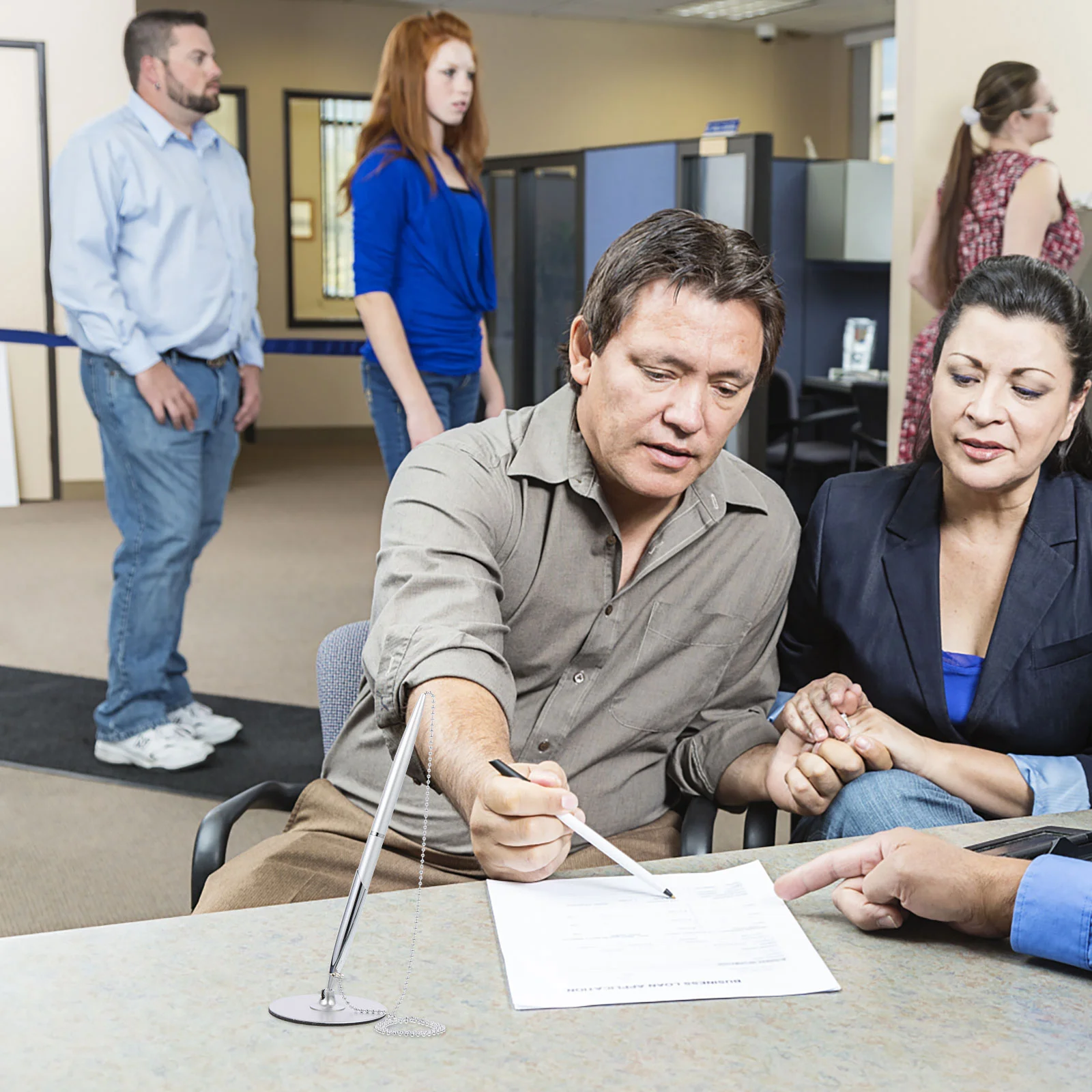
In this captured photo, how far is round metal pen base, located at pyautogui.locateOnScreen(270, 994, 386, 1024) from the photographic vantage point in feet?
3.00

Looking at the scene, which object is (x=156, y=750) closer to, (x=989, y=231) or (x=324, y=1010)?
(x=324, y=1010)

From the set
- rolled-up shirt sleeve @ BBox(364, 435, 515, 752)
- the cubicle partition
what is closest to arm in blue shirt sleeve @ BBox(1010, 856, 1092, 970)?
rolled-up shirt sleeve @ BBox(364, 435, 515, 752)

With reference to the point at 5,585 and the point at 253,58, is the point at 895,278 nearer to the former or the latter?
the point at 5,585

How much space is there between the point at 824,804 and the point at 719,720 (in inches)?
7.9

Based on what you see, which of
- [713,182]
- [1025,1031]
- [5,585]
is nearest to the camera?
[1025,1031]

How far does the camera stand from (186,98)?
3252 mm

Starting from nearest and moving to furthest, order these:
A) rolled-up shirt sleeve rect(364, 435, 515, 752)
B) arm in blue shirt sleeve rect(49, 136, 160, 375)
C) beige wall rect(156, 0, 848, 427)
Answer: rolled-up shirt sleeve rect(364, 435, 515, 752) < arm in blue shirt sleeve rect(49, 136, 160, 375) < beige wall rect(156, 0, 848, 427)

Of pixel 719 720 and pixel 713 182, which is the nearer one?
pixel 719 720

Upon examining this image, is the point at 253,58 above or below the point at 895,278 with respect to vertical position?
above

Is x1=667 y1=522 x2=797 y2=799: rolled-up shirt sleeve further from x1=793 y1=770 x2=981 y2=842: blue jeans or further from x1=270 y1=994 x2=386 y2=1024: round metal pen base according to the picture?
x1=270 y1=994 x2=386 y2=1024: round metal pen base

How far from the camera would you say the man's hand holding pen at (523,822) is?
3.66ft

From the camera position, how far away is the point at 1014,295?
5.49ft

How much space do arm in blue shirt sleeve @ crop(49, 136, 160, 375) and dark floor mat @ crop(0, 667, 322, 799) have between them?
1.00m

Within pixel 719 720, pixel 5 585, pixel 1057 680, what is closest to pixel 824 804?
pixel 719 720
